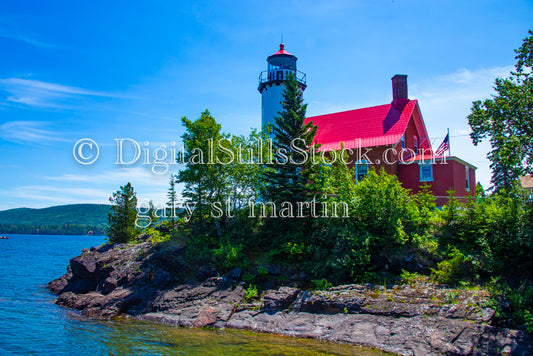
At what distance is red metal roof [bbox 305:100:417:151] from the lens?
89.0ft

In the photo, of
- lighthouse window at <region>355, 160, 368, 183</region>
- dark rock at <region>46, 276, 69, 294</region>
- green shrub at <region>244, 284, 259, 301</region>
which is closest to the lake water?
green shrub at <region>244, 284, 259, 301</region>

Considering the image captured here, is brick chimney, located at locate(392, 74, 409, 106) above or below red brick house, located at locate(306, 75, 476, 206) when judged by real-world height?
above

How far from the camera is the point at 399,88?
98.4 feet

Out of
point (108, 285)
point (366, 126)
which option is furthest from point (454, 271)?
point (108, 285)

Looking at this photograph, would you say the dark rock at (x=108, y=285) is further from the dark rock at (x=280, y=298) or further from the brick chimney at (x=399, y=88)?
the brick chimney at (x=399, y=88)

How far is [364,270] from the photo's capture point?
18.0 m

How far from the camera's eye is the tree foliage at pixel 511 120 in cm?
1520

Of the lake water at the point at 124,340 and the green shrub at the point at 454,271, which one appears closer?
the lake water at the point at 124,340

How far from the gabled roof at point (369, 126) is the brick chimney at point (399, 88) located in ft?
1.67

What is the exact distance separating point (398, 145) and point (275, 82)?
42.1 feet

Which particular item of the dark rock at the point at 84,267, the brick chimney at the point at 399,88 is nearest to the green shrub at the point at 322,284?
the dark rock at the point at 84,267

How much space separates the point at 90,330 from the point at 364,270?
44.0 ft

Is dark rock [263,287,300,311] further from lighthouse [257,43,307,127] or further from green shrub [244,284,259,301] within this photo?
lighthouse [257,43,307,127]

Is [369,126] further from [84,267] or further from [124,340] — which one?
[84,267]
